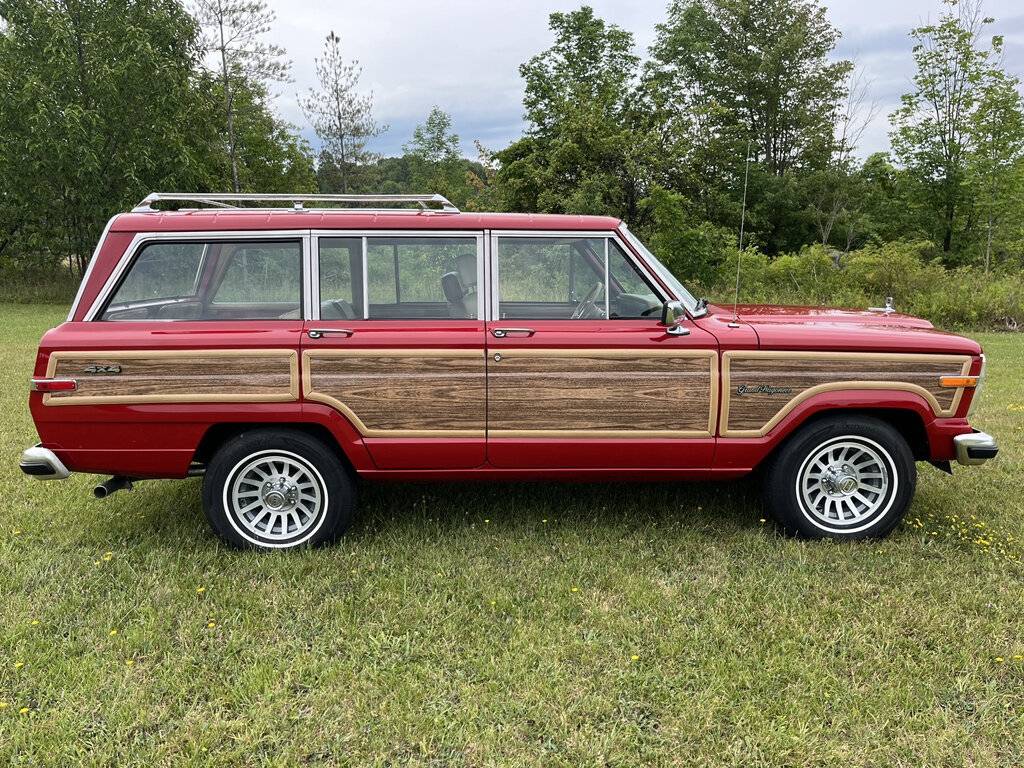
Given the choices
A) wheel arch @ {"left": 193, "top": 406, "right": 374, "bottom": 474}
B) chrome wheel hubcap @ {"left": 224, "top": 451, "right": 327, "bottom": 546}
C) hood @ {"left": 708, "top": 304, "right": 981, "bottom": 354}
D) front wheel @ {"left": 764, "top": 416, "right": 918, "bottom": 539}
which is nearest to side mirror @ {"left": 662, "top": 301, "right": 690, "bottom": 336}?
hood @ {"left": 708, "top": 304, "right": 981, "bottom": 354}

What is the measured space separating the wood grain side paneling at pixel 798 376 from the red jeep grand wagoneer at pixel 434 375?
0.04ft

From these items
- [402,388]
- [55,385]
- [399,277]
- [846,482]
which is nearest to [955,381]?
[846,482]

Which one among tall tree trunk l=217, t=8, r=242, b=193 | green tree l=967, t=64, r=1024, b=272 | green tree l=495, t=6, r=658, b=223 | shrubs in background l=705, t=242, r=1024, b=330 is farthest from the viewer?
green tree l=967, t=64, r=1024, b=272

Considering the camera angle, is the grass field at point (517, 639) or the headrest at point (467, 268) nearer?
the grass field at point (517, 639)

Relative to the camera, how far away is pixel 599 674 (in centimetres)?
302

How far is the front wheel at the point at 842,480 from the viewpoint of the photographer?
4133 mm

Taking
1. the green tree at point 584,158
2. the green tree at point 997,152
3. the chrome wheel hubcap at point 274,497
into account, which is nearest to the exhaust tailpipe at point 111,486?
the chrome wheel hubcap at point 274,497

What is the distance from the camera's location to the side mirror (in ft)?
13.1

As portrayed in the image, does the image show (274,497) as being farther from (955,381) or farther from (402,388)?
(955,381)

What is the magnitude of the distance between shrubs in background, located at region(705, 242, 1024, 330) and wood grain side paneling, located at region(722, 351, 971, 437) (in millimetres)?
11708

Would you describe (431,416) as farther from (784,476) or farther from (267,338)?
(784,476)

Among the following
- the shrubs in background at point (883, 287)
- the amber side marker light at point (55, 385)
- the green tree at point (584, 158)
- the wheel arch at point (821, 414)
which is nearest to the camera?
the amber side marker light at point (55, 385)

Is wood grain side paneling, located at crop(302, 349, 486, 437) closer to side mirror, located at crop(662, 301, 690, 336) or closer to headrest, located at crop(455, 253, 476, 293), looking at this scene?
headrest, located at crop(455, 253, 476, 293)

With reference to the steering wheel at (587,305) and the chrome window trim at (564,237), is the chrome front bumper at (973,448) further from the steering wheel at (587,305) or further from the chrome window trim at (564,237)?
the steering wheel at (587,305)
